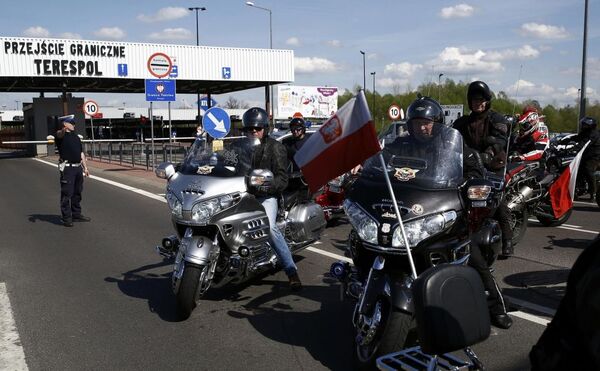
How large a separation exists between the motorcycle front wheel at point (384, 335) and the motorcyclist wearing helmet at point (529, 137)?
5628 millimetres

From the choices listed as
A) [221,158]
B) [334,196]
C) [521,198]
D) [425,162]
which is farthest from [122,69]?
[425,162]

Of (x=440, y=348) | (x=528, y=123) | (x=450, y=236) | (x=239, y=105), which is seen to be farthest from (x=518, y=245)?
(x=239, y=105)

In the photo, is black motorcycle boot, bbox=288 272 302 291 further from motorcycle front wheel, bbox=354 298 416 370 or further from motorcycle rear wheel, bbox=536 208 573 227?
motorcycle rear wheel, bbox=536 208 573 227

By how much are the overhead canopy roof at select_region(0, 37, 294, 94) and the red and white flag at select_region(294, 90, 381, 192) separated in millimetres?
25608

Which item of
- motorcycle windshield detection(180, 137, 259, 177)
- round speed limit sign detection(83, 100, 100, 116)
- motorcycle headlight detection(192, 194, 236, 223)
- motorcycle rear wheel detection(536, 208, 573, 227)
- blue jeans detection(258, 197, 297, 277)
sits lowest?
motorcycle rear wheel detection(536, 208, 573, 227)

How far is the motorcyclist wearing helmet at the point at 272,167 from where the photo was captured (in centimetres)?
577

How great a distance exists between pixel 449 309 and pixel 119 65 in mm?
33069

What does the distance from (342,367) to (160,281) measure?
3.02m

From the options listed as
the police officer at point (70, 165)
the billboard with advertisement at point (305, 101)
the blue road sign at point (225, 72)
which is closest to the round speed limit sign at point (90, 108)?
the blue road sign at point (225, 72)

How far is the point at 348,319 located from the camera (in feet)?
16.6

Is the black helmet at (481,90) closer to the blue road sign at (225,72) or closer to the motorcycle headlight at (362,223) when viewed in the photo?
the motorcycle headlight at (362,223)

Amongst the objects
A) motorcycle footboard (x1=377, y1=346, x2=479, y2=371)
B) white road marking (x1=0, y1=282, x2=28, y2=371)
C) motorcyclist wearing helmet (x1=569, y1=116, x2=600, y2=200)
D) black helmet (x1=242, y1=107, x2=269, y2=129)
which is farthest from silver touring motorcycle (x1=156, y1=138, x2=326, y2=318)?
motorcyclist wearing helmet (x1=569, y1=116, x2=600, y2=200)

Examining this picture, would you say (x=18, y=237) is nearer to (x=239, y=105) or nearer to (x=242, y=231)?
(x=242, y=231)

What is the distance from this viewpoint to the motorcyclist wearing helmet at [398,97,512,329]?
436 cm
